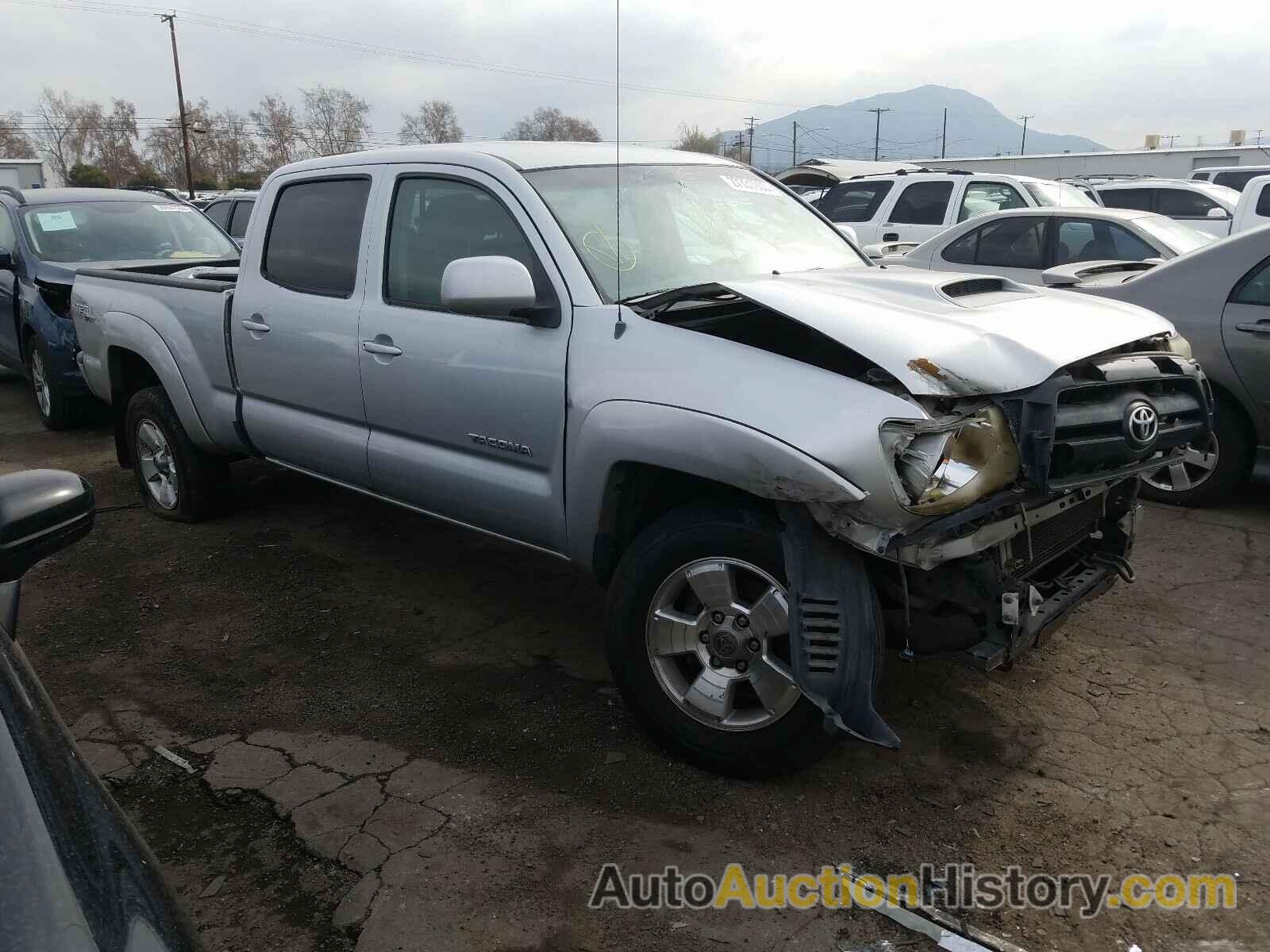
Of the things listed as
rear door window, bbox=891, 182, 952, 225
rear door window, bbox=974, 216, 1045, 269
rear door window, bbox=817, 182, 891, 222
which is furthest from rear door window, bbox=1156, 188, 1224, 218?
rear door window, bbox=974, 216, 1045, 269

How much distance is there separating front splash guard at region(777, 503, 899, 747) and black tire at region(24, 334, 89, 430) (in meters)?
7.21

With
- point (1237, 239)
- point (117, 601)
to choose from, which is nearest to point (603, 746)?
point (117, 601)

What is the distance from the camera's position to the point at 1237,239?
17.9ft

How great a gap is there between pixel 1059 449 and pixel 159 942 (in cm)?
251

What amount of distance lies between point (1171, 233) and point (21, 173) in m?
35.1

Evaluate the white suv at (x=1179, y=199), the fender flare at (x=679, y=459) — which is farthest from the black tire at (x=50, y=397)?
the white suv at (x=1179, y=199)

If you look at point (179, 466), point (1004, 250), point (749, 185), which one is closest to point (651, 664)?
Answer: point (749, 185)

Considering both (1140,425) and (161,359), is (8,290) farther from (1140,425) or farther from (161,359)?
(1140,425)

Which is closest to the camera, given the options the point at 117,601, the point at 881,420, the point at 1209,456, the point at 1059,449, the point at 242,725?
the point at 881,420

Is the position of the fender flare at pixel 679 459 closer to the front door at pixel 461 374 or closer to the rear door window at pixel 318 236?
the front door at pixel 461 374

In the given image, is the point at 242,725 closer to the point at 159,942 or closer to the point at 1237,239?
the point at 159,942

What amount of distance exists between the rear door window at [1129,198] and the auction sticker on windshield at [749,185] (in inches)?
398

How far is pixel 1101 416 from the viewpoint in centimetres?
298

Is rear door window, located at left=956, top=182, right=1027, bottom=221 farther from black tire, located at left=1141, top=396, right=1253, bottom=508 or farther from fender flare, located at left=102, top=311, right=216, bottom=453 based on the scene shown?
fender flare, located at left=102, top=311, right=216, bottom=453
